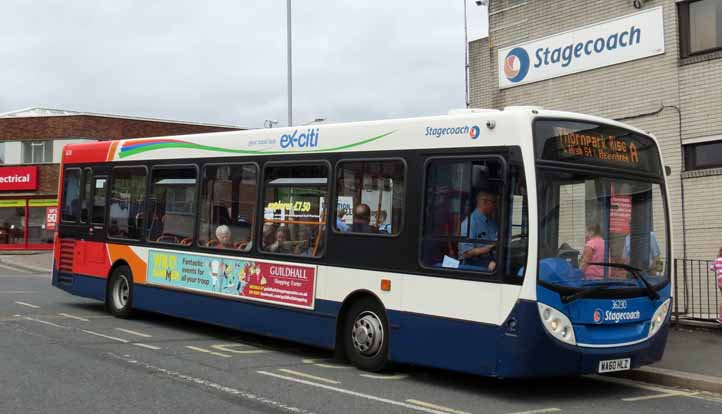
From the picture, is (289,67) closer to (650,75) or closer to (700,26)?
(650,75)

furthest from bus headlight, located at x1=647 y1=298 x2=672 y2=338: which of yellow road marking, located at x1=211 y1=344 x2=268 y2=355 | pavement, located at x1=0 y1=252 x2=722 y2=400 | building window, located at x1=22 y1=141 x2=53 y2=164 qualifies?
building window, located at x1=22 y1=141 x2=53 y2=164

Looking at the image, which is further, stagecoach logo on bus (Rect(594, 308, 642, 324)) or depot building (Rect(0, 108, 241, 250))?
depot building (Rect(0, 108, 241, 250))

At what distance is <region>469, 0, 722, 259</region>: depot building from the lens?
503 inches

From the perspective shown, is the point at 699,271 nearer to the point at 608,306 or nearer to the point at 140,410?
the point at 608,306

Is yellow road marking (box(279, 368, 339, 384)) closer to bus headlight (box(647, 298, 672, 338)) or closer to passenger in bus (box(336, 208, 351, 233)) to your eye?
passenger in bus (box(336, 208, 351, 233))

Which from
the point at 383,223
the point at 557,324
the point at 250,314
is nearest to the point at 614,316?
the point at 557,324

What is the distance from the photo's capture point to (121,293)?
12.9 metres

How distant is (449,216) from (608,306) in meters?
1.75

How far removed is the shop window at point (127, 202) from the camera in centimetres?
1245

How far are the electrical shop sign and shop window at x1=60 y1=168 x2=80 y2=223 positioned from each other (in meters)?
8.38

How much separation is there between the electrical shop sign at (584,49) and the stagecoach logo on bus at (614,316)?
274 inches

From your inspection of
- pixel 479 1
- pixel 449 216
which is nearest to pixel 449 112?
pixel 449 216

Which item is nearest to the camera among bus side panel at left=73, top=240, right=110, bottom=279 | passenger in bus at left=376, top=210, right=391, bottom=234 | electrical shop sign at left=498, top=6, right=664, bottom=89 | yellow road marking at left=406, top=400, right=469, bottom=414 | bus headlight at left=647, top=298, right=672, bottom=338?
yellow road marking at left=406, top=400, right=469, bottom=414

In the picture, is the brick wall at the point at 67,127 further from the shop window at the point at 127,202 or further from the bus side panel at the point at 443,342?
the bus side panel at the point at 443,342
